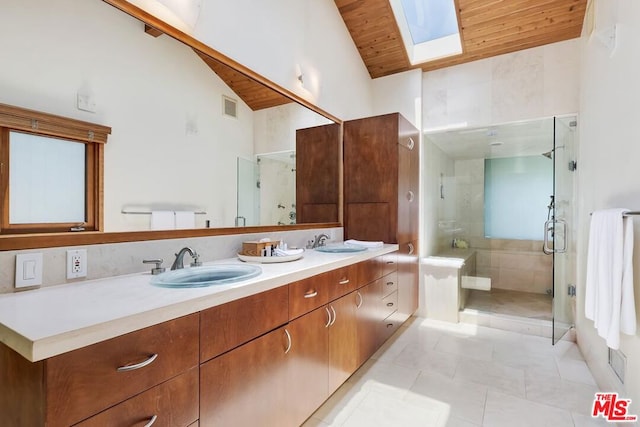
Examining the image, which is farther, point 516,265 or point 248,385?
point 516,265

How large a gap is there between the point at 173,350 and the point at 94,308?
254 millimetres

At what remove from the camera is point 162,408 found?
917 millimetres

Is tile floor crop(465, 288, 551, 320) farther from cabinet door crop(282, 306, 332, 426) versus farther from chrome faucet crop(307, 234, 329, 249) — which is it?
cabinet door crop(282, 306, 332, 426)

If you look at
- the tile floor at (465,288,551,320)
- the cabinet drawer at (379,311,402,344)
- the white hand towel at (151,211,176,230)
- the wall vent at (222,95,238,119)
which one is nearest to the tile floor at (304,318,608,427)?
the cabinet drawer at (379,311,402,344)

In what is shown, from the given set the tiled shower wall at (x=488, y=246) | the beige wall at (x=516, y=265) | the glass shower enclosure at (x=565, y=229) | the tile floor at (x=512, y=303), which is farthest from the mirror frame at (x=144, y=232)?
the beige wall at (x=516, y=265)

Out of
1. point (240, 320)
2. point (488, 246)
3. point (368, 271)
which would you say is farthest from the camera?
point (488, 246)

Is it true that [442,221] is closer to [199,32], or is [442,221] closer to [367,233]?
[367,233]

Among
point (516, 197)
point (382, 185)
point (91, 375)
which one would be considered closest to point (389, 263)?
point (382, 185)

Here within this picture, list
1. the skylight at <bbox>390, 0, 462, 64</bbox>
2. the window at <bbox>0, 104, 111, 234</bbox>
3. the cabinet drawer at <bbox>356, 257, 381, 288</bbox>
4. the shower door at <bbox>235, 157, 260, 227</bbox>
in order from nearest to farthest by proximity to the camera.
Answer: the window at <bbox>0, 104, 111, 234</bbox>, the shower door at <bbox>235, 157, 260, 227</bbox>, the cabinet drawer at <bbox>356, 257, 381, 288</bbox>, the skylight at <bbox>390, 0, 462, 64</bbox>

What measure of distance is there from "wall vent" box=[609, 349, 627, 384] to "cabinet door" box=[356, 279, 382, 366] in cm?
139

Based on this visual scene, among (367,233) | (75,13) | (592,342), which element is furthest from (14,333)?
(592,342)

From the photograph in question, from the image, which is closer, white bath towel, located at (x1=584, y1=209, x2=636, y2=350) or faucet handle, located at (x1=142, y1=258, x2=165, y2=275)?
faucet handle, located at (x1=142, y1=258, x2=165, y2=275)

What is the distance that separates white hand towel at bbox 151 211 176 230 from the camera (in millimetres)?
1451

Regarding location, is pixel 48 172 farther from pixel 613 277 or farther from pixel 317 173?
pixel 613 277
